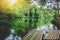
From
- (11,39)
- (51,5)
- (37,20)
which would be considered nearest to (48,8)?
(51,5)

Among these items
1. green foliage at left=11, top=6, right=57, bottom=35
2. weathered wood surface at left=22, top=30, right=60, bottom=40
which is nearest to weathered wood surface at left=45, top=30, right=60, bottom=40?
weathered wood surface at left=22, top=30, right=60, bottom=40

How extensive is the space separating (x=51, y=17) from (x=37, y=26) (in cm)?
18

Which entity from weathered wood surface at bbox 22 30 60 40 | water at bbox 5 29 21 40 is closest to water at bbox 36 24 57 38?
weathered wood surface at bbox 22 30 60 40

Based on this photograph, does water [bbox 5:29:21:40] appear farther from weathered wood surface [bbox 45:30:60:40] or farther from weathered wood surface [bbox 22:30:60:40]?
weathered wood surface [bbox 45:30:60:40]

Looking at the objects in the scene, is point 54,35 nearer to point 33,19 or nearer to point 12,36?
point 33,19

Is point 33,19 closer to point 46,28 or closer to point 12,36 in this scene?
point 46,28

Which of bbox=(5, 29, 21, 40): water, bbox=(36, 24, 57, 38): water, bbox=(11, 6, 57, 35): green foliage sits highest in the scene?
bbox=(11, 6, 57, 35): green foliage

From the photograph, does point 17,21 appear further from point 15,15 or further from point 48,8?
point 48,8

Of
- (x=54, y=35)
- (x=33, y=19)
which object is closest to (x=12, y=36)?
(x=33, y=19)

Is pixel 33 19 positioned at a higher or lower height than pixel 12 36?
higher

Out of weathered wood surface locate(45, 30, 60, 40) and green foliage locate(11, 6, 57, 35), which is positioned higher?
green foliage locate(11, 6, 57, 35)

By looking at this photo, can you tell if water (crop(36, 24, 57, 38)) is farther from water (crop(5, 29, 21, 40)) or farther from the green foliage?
water (crop(5, 29, 21, 40))

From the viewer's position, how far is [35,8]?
78.1 inches

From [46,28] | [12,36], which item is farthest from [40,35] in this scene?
[12,36]
